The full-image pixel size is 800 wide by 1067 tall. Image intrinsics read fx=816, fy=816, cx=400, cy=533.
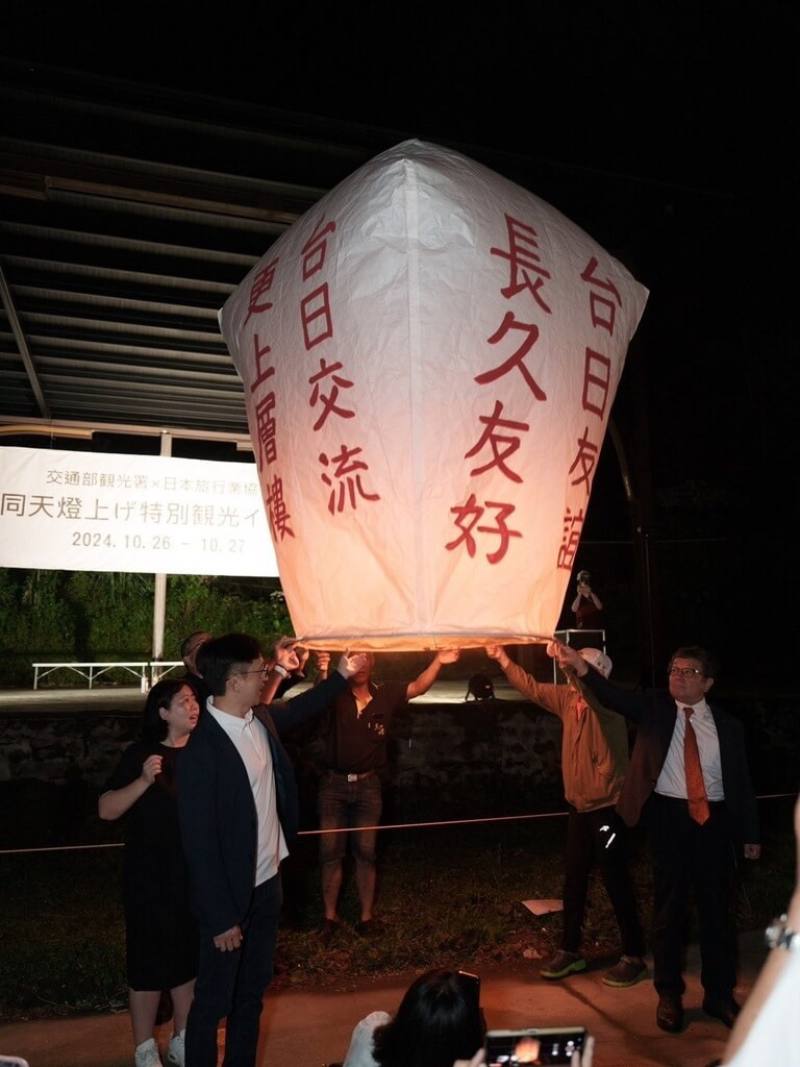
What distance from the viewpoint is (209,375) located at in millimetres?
6695

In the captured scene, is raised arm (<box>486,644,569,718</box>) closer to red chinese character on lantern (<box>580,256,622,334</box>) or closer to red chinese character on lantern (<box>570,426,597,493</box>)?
red chinese character on lantern (<box>570,426,597,493</box>)

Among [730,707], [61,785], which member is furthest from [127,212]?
[730,707]

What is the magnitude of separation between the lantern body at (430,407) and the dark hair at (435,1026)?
89 cm

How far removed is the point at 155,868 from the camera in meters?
3.27

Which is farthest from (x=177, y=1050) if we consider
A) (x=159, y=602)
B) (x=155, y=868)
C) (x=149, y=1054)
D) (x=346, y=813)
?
(x=159, y=602)

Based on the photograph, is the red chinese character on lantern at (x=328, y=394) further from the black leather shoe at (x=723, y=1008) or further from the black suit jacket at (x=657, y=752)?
the black leather shoe at (x=723, y=1008)

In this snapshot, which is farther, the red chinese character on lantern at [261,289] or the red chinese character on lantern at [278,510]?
the red chinese character on lantern at [261,289]

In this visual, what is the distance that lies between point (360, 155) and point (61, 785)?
5.52 meters

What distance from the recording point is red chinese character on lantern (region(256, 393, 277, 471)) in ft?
9.05

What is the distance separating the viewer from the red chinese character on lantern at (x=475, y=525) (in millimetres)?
2393

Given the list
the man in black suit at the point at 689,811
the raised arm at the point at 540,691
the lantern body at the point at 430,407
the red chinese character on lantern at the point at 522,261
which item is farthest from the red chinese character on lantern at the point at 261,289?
the raised arm at the point at 540,691

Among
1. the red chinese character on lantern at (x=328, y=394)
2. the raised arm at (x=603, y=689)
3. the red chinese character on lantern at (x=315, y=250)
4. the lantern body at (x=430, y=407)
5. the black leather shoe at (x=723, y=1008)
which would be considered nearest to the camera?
the lantern body at (x=430, y=407)

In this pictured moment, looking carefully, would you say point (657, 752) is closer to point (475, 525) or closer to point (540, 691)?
point (540, 691)

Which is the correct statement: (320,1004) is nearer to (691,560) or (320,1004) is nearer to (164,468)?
(164,468)
